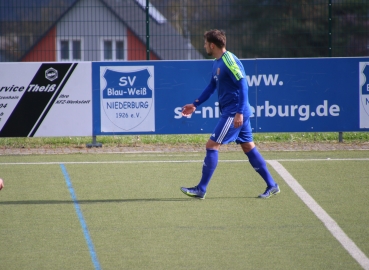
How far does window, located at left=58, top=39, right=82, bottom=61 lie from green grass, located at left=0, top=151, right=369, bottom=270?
15.8ft

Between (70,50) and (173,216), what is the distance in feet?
29.9

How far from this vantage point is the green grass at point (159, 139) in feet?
43.2

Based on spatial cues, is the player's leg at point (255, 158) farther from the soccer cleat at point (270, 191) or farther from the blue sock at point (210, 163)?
the blue sock at point (210, 163)

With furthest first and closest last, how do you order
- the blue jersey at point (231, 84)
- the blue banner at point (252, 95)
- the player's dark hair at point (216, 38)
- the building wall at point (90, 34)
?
1. the building wall at point (90, 34)
2. the blue banner at point (252, 95)
3. the player's dark hair at point (216, 38)
4. the blue jersey at point (231, 84)

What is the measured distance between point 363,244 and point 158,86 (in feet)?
22.4

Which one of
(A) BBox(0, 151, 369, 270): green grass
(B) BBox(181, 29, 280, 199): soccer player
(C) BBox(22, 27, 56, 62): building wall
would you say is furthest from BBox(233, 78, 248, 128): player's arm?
(C) BBox(22, 27, 56, 62): building wall

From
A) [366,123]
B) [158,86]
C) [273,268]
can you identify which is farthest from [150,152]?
[273,268]

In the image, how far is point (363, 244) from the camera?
6.55 metres

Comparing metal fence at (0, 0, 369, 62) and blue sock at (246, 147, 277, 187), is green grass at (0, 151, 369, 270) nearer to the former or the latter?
blue sock at (246, 147, 277, 187)

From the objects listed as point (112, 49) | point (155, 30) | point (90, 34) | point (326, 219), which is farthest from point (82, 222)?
point (112, 49)

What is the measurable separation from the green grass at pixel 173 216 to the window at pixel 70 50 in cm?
482

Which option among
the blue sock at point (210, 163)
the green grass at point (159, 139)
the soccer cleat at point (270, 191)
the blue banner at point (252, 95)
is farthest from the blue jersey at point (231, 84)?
the green grass at point (159, 139)

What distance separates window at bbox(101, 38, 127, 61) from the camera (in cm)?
1633

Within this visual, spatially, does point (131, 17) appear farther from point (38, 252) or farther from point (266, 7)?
point (38, 252)
